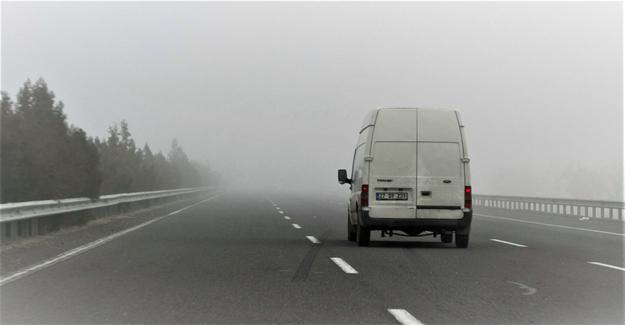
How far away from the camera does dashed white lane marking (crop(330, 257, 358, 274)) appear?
9.88 metres

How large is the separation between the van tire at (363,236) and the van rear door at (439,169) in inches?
41.2

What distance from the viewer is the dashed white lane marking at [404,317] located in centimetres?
635

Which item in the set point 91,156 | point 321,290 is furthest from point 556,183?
point 321,290

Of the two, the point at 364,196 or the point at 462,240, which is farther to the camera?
the point at 462,240

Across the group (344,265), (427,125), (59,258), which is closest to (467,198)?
(427,125)

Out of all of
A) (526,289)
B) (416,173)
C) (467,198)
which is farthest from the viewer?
Answer: (416,173)

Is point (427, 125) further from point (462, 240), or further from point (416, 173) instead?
point (462, 240)

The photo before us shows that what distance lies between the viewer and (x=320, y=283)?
28.8 ft

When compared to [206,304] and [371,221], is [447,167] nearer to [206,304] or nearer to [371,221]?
[371,221]

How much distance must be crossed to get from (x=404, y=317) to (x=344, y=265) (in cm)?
398

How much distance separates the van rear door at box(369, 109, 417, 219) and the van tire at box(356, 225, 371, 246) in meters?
0.56

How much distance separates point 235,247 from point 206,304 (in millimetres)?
6109

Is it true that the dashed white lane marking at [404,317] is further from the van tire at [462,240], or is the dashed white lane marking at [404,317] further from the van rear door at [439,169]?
the van tire at [462,240]

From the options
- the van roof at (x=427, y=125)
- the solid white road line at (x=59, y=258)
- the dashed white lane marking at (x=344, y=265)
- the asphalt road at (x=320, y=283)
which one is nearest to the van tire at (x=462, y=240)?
the asphalt road at (x=320, y=283)
